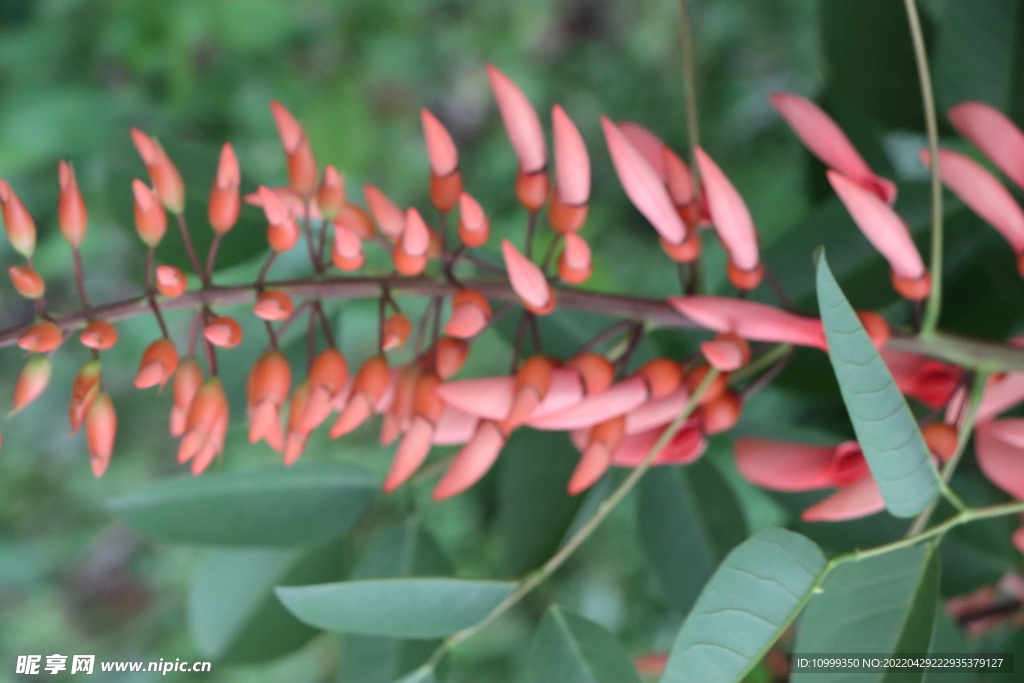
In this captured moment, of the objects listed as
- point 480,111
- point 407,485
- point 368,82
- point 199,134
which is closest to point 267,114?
point 199,134

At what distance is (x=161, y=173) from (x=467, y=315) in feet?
0.74

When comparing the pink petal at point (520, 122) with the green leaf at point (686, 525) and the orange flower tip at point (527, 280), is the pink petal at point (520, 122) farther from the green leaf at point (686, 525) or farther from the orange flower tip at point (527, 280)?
the green leaf at point (686, 525)

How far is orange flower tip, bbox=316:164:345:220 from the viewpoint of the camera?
48cm

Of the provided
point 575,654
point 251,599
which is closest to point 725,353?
point 575,654

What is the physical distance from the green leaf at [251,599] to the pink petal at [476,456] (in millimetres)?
349

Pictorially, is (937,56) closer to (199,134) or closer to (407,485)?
(407,485)

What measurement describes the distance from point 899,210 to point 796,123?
0.66 ft

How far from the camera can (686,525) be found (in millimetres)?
708

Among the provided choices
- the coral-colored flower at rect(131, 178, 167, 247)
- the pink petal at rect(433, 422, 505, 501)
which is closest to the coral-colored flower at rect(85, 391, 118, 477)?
the coral-colored flower at rect(131, 178, 167, 247)

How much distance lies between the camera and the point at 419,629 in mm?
514

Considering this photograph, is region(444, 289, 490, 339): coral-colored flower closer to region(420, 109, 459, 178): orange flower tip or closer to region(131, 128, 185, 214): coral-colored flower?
region(420, 109, 459, 178): orange flower tip

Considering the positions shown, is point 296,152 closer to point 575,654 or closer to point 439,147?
point 439,147

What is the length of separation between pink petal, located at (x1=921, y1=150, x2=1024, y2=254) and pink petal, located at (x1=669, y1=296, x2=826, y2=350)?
13cm

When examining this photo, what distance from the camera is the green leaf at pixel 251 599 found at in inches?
29.6
